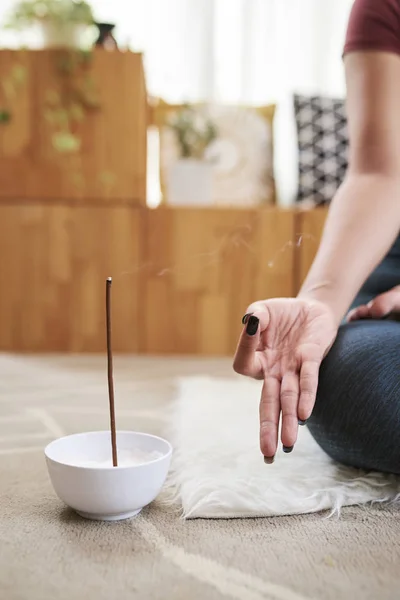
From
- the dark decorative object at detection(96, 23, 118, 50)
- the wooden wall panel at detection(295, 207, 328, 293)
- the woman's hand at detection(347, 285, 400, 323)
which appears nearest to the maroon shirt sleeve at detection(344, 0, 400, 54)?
the woman's hand at detection(347, 285, 400, 323)

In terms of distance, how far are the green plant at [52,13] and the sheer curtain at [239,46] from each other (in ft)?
1.41

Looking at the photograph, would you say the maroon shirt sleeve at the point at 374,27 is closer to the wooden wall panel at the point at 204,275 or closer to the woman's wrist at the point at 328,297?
the woman's wrist at the point at 328,297

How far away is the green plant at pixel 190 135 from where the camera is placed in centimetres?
235

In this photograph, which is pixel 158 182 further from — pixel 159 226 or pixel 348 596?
pixel 348 596

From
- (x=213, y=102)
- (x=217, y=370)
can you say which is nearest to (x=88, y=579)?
(x=217, y=370)

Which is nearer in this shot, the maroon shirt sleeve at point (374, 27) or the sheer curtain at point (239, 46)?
the maroon shirt sleeve at point (374, 27)

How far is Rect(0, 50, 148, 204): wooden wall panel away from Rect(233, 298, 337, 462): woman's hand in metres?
1.49

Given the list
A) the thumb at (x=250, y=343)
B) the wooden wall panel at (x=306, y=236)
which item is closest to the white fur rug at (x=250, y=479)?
the thumb at (x=250, y=343)

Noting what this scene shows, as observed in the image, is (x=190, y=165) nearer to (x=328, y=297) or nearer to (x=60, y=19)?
(x=60, y=19)

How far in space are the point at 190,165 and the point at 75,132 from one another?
40 centimetres

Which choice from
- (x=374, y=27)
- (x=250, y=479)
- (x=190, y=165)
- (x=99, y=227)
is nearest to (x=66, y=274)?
(x=99, y=227)

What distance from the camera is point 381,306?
98 centimetres

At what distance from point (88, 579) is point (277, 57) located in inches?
99.3

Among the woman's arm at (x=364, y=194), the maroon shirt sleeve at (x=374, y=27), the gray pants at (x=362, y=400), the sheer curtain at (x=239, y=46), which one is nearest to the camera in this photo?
the gray pants at (x=362, y=400)
